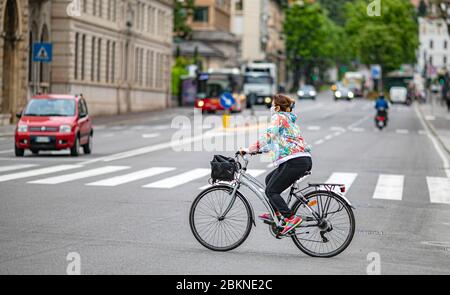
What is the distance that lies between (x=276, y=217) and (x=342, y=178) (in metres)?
12.5

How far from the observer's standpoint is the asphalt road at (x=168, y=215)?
11.7 meters

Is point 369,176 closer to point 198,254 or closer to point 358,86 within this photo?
point 198,254

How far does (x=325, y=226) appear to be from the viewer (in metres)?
12.6

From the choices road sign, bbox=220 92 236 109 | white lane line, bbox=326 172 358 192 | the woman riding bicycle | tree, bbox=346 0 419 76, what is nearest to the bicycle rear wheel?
the woman riding bicycle

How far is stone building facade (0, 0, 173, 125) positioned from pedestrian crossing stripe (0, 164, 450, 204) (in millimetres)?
24883

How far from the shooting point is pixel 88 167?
2636 cm

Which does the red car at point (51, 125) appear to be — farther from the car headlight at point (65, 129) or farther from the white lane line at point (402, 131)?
the white lane line at point (402, 131)

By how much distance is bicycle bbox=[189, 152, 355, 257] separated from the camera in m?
12.6

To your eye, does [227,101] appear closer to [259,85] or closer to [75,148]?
[259,85]

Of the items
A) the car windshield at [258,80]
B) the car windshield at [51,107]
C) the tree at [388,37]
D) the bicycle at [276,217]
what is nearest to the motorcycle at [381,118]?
the car windshield at [51,107]

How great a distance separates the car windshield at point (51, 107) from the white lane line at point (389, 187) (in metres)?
8.83

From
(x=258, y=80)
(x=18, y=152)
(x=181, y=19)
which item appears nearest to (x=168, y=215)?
(x=18, y=152)

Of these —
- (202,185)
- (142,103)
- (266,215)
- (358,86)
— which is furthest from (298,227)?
(358,86)
